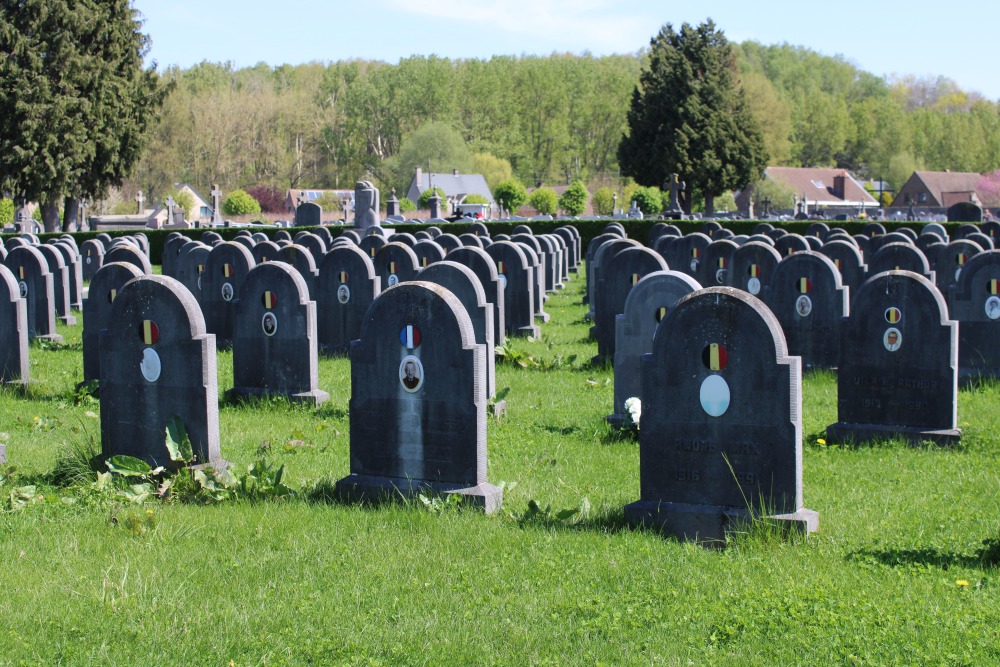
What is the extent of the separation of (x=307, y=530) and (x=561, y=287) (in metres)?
20.4

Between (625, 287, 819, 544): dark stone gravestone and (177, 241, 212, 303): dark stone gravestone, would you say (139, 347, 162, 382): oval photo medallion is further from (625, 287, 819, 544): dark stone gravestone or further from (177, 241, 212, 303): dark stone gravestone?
(177, 241, 212, 303): dark stone gravestone

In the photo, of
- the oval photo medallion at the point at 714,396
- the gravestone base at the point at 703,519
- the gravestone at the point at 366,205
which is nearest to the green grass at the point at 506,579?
the gravestone base at the point at 703,519

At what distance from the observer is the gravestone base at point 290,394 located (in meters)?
10.9

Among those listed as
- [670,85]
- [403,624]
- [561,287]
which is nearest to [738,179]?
[670,85]

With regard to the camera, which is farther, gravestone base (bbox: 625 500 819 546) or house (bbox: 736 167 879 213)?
house (bbox: 736 167 879 213)

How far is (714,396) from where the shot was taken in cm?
638

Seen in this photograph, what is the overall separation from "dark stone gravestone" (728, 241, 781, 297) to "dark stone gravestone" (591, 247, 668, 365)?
2.20m

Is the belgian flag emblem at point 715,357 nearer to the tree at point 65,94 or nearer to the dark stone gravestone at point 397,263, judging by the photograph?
the dark stone gravestone at point 397,263

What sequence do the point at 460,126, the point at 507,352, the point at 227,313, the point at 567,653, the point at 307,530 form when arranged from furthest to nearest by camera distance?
the point at 460,126
the point at 227,313
the point at 507,352
the point at 307,530
the point at 567,653

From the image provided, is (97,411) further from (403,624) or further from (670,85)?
(670,85)

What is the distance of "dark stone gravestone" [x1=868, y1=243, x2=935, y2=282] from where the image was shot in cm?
1523

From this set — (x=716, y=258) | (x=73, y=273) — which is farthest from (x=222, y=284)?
(x=716, y=258)

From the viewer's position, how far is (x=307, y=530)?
6211 mm

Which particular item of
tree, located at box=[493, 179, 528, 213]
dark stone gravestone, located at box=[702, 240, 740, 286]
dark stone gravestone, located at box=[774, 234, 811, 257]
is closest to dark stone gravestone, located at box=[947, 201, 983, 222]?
dark stone gravestone, located at box=[774, 234, 811, 257]
